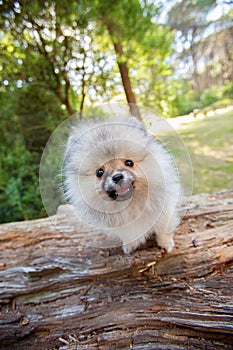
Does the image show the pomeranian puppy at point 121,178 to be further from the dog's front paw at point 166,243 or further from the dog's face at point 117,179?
the dog's front paw at point 166,243

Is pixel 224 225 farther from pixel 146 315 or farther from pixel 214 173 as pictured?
pixel 214 173

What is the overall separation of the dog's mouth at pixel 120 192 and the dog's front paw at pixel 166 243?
2.01 feet

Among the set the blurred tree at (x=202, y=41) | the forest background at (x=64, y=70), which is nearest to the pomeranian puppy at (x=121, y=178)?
the forest background at (x=64, y=70)

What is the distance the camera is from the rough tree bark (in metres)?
1.52

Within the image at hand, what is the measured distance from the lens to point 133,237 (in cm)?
179

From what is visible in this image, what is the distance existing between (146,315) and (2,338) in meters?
0.94

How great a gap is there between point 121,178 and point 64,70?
212 cm

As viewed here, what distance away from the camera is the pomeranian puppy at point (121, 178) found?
148 cm

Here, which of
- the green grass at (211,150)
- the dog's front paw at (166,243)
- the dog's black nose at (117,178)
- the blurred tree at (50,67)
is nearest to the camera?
the dog's black nose at (117,178)

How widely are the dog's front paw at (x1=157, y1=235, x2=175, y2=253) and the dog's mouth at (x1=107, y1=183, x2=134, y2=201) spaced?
61 centimetres

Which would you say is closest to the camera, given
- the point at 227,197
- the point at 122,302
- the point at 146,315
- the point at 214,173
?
the point at 146,315

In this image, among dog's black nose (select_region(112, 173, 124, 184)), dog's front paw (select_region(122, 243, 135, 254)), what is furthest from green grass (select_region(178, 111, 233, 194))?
dog's black nose (select_region(112, 173, 124, 184))

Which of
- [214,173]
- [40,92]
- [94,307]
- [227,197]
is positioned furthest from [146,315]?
[214,173]

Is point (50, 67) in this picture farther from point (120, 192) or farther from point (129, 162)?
point (120, 192)
